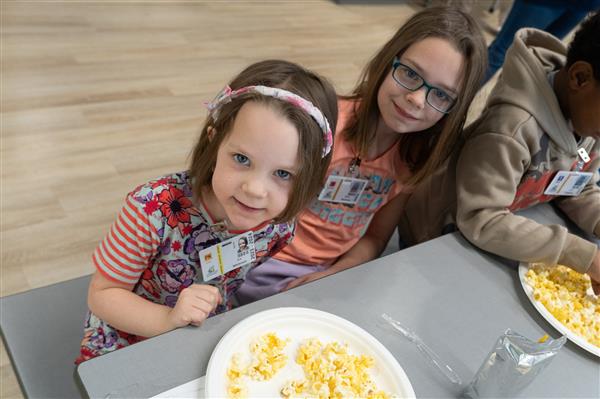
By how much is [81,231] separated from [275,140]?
1.56 meters

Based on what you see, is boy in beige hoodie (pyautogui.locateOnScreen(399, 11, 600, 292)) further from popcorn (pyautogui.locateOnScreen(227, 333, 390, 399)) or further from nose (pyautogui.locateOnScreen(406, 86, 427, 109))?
popcorn (pyautogui.locateOnScreen(227, 333, 390, 399))

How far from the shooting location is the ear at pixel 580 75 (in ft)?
4.04

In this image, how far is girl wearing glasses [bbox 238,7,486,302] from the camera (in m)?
1.18

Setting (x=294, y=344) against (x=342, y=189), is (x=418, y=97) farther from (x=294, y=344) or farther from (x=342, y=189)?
(x=294, y=344)

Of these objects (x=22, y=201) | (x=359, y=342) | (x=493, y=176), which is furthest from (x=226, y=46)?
(x=359, y=342)

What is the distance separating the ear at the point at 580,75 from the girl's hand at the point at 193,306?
105 cm

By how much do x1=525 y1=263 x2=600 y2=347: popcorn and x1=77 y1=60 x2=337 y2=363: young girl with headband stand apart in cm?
58

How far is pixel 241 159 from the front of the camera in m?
0.88

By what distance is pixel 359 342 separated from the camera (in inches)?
35.0

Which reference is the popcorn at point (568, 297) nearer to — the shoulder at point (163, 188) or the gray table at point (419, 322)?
the gray table at point (419, 322)

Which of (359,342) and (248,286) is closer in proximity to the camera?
(359,342)

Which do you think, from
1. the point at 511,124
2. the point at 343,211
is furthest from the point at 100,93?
the point at 511,124

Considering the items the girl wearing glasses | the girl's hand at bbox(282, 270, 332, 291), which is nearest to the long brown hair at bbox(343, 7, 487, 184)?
the girl wearing glasses

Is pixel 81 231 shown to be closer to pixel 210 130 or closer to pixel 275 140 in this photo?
pixel 210 130
